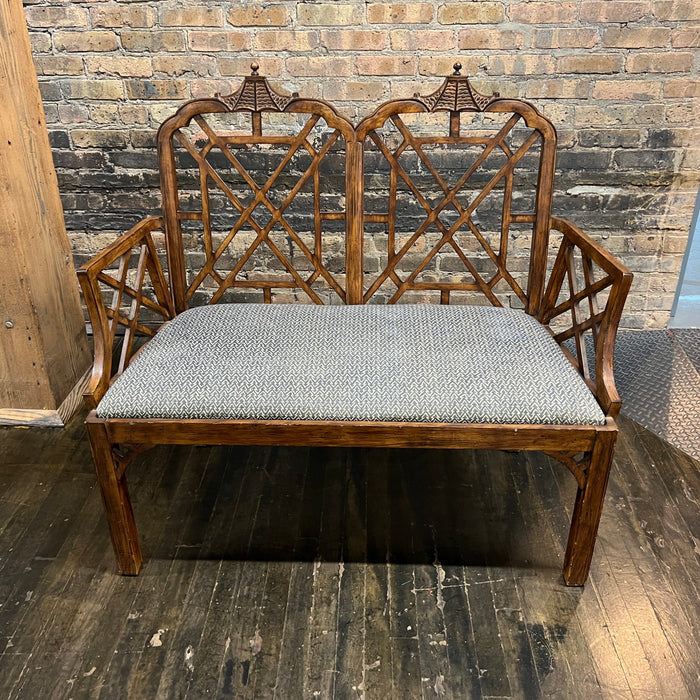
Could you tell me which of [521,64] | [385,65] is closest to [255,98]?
[385,65]

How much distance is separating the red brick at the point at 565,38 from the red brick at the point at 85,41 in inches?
57.1

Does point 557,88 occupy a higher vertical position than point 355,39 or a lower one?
lower

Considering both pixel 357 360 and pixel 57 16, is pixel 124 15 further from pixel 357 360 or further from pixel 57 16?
pixel 357 360

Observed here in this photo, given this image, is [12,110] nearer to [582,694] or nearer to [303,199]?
[303,199]

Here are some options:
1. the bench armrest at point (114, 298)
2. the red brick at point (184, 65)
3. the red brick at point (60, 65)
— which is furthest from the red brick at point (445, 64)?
the red brick at point (60, 65)

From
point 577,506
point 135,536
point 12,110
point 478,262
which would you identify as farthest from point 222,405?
point 478,262

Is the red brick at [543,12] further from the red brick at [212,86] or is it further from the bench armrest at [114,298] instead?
the bench armrest at [114,298]

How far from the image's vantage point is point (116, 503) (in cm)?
154

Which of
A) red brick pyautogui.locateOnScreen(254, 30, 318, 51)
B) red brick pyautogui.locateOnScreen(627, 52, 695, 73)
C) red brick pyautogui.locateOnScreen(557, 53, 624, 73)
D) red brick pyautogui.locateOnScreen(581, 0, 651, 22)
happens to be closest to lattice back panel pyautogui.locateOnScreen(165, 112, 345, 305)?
red brick pyautogui.locateOnScreen(254, 30, 318, 51)

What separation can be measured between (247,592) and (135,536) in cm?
31

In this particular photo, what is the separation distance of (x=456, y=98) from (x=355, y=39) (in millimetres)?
640

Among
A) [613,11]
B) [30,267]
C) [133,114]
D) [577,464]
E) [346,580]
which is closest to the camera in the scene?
[577,464]

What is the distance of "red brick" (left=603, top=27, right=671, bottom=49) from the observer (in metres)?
2.21

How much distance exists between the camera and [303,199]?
249 cm
